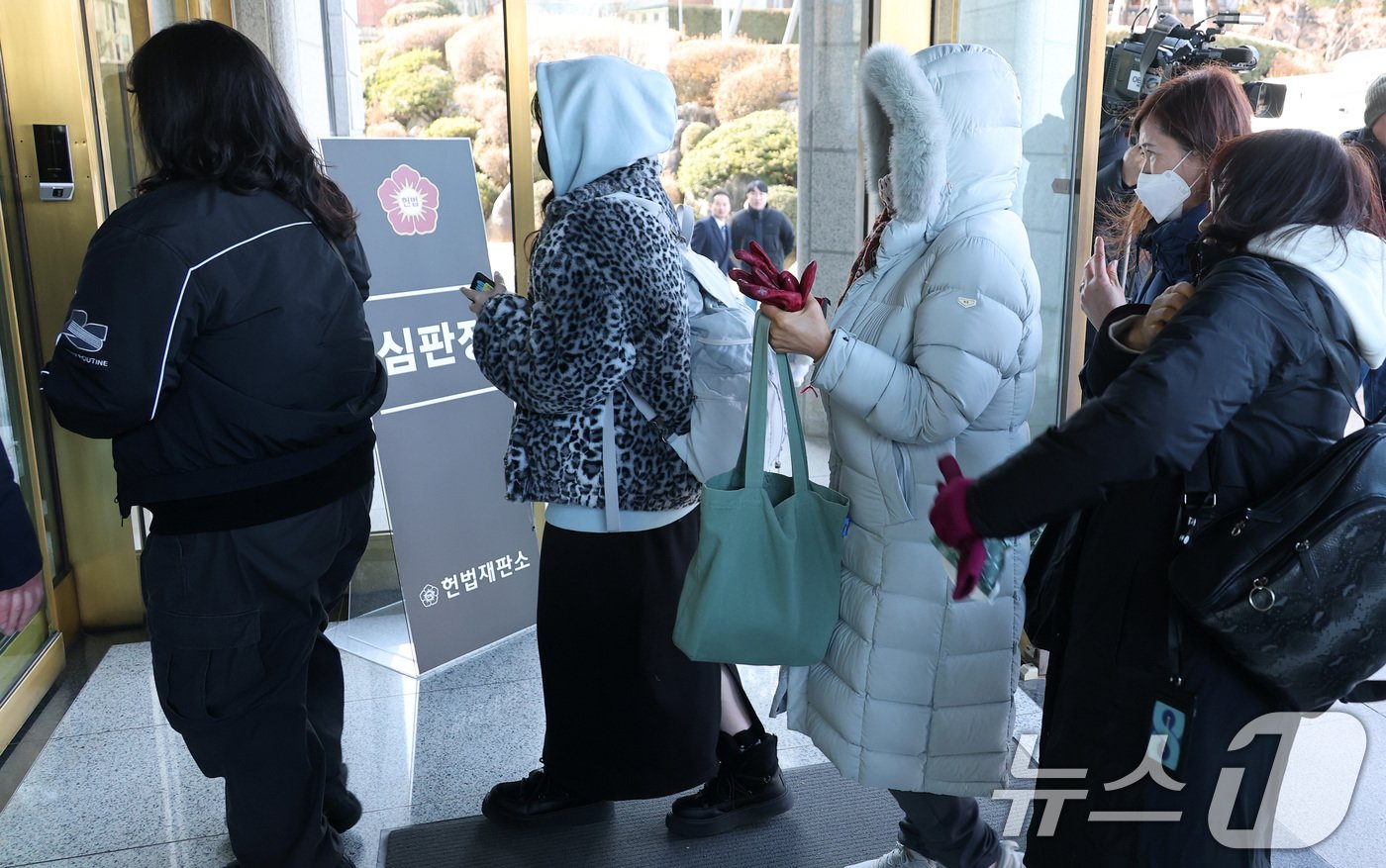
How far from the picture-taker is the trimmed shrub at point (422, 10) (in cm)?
583

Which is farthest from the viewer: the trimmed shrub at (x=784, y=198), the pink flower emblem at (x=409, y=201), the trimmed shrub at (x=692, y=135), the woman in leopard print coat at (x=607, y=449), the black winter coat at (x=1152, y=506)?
the trimmed shrub at (x=784, y=198)

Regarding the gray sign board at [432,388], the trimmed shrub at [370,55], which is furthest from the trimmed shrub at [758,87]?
the gray sign board at [432,388]

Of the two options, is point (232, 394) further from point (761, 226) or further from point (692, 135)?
point (692, 135)

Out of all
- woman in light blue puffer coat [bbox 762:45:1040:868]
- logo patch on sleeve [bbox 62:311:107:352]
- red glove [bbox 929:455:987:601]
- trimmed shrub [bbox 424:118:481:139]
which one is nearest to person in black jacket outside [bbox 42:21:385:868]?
logo patch on sleeve [bbox 62:311:107:352]

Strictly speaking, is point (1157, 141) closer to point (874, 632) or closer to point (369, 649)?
point (874, 632)

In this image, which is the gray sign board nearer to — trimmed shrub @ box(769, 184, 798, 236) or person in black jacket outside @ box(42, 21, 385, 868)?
person in black jacket outside @ box(42, 21, 385, 868)

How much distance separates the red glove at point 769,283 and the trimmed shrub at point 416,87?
179 inches

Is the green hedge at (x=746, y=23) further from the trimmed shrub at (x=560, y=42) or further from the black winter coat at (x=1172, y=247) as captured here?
the black winter coat at (x=1172, y=247)

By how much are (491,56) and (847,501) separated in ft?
15.5

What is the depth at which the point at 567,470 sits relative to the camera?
6.50ft

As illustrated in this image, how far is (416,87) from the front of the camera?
5.88m

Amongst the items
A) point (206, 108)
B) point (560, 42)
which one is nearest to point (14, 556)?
point (206, 108)

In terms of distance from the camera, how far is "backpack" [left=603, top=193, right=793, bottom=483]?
1.92m

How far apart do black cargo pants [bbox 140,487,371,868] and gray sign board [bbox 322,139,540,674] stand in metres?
0.97
